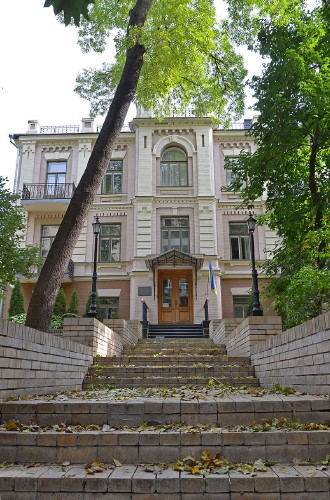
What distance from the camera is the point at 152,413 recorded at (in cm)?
436

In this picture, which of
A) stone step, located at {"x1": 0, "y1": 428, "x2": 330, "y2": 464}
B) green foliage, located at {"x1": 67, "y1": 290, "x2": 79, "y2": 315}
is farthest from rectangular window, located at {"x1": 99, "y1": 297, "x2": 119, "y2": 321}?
stone step, located at {"x1": 0, "y1": 428, "x2": 330, "y2": 464}

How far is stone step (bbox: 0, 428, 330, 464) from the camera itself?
3.66 m

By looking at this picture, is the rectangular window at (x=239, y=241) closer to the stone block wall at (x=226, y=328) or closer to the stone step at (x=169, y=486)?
the stone block wall at (x=226, y=328)

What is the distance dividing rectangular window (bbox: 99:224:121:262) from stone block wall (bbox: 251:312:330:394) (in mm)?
15720

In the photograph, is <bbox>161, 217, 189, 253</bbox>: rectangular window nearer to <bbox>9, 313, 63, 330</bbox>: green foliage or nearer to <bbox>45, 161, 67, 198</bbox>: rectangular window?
<bbox>45, 161, 67, 198</bbox>: rectangular window

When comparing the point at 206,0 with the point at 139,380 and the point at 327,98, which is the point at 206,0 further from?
the point at 139,380

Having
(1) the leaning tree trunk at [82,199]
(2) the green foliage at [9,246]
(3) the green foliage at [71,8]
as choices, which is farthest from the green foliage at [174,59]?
(3) the green foliage at [71,8]

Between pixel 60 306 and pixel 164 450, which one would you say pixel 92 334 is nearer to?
pixel 164 450

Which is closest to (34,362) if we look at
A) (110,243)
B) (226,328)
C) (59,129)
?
(226,328)

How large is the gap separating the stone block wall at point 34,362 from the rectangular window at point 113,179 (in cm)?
1664

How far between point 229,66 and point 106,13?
13.2 feet

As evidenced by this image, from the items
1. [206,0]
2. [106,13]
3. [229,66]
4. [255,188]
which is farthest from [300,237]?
[106,13]

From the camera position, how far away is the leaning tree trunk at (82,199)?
27.4 ft

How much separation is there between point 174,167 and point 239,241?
211 inches
